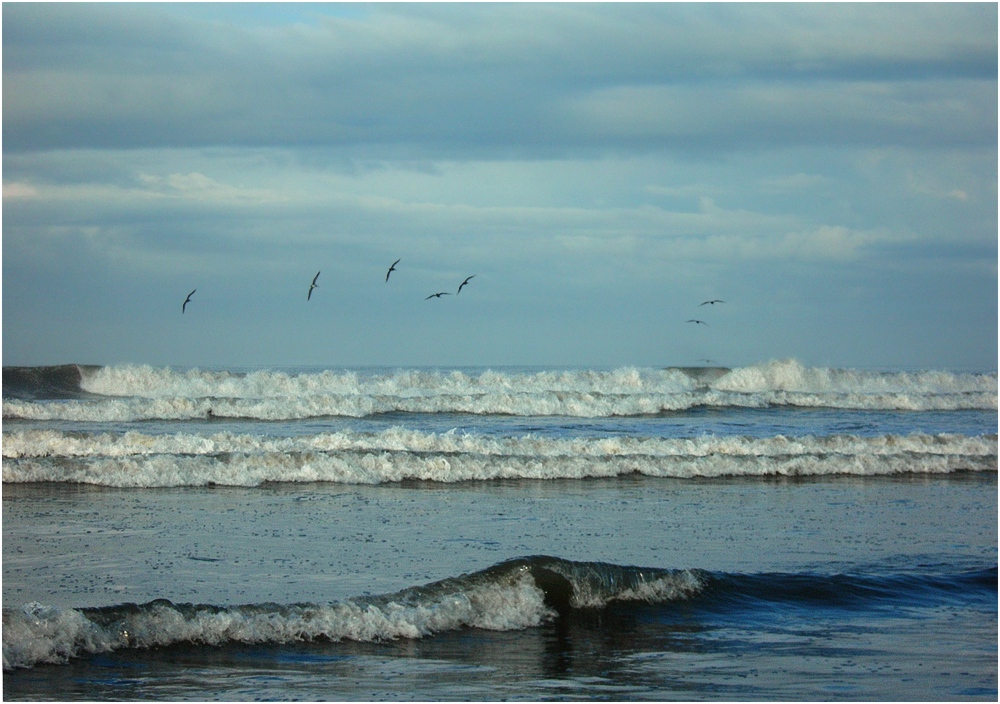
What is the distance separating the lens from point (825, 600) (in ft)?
32.2

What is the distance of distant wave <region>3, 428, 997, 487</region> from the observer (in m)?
16.2

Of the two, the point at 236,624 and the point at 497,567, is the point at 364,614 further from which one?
the point at 497,567

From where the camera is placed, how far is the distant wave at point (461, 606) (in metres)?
7.89

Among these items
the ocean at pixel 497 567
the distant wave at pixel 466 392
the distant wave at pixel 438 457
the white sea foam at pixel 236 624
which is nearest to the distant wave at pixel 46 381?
the distant wave at pixel 466 392

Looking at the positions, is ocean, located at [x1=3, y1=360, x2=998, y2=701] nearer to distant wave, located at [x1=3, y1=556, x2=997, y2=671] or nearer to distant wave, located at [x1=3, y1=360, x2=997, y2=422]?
distant wave, located at [x1=3, y1=556, x2=997, y2=671]

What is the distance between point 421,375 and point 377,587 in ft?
93.0

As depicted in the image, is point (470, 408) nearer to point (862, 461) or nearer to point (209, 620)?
point (862, 461)

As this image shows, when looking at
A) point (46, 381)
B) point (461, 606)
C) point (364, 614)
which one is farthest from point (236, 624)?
point (46, 381)

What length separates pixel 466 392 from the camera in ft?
116

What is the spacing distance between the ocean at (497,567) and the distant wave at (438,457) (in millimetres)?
57

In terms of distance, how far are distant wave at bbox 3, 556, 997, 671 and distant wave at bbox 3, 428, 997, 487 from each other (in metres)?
7.24

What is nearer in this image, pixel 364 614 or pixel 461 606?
pixel 364 614

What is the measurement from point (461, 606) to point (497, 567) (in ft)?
2.88

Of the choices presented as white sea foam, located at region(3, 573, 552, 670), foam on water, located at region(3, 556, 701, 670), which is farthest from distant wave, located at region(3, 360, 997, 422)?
white sea foam, located at region(3, 573, 552, 670)
